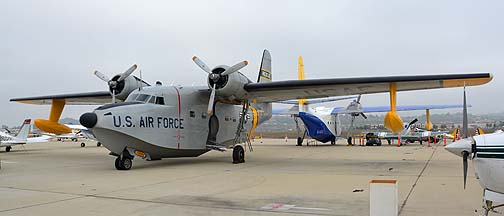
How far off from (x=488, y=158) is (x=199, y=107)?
11796mm

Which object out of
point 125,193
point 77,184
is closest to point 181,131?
point 77,184

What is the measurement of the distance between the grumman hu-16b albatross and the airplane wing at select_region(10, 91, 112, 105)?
2.34 feet

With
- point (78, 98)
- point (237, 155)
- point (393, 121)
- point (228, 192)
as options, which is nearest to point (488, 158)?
point (228, 192)

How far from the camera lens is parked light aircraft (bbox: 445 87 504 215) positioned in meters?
5.14

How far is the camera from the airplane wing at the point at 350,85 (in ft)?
41.0

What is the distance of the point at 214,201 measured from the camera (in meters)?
7.27

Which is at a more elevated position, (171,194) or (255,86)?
(255,86)

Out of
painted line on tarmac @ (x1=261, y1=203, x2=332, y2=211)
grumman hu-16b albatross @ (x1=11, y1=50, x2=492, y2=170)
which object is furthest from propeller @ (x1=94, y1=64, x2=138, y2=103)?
painted line on tarmac @ (x1=261, y1=203, x2=332, y2=211)

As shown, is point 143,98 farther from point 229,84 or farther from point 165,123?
point 229,84

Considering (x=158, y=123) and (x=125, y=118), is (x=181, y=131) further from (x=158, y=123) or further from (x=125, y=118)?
(x=125, y=118)

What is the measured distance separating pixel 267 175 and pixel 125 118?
482 centimetres

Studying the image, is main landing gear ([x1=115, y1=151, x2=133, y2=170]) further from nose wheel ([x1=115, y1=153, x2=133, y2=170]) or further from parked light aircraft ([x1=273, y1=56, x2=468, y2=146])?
parked light aircraft ([x1=273, y1=56, x2=468, y2=146])

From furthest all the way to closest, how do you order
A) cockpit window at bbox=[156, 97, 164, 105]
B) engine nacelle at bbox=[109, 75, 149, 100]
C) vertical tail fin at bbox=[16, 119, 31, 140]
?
vertical tail fin at bbox=[16, 119, 31, 140]
engine nacelle at bbox=[109, 75, 149, 100]
cockpit window at bbox=[156, 97, 164, 105]

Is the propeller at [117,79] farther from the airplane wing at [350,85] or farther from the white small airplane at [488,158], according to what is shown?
the white small airplane at [488,158]
